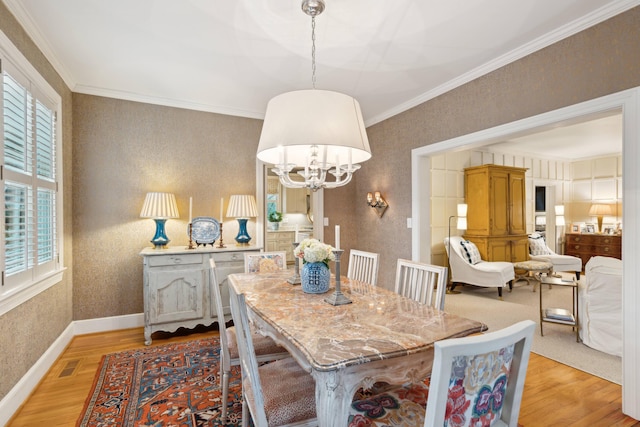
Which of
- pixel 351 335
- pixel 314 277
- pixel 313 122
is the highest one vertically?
pixel 313 122

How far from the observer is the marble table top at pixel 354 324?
4.13 ft

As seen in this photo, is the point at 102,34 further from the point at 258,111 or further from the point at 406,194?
the point at 406,194

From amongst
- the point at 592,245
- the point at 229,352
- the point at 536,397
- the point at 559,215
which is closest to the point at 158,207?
the point at 229,352

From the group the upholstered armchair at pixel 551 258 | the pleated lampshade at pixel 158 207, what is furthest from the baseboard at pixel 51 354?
the upholstered armchair at pixel 551 258

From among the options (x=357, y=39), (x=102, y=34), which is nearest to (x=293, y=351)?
(x=357, y=39)

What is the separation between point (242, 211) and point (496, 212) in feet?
14.0

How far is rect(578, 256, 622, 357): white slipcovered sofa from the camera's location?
2875 millimetres

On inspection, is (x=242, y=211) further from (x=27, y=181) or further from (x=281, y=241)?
(x=281, y=241)

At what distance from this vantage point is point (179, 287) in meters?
3.40

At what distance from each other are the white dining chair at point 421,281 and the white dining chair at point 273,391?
971 millimetres

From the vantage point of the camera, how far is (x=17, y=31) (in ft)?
7.38

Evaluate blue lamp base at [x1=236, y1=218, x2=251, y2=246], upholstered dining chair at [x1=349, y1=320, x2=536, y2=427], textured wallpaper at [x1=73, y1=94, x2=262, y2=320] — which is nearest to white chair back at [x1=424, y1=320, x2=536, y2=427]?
upholstered dining chair at [x1=349, y1=320, x2=536, y2=427]

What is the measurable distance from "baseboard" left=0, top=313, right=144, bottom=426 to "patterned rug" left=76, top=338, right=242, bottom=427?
0.39m

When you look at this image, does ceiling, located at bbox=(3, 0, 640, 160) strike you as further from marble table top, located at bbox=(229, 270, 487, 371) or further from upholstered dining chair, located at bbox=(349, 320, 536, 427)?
upholstered dining chair, located at bbox=(349, 320, 536, 427)
